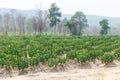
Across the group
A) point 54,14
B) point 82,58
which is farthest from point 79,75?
point 54,14

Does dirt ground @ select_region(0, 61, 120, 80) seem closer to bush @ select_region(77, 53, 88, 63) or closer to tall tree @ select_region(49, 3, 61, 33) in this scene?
bush @ select_region(77, 53, 88, 63)

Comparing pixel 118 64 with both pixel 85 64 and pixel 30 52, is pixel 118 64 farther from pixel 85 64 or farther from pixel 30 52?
pixel 30 52

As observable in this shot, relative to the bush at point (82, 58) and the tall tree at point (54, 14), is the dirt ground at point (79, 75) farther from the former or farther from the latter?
the tall tree at point (54, 14)

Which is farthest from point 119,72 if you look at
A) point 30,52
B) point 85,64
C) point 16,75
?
point 30,52

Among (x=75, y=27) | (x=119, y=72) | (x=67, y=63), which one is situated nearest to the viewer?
(x=119, y=72)

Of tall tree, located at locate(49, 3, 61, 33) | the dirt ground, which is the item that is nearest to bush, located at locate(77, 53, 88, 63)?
the dirt ground

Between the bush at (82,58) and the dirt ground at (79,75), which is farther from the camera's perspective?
the bush at (82,58)

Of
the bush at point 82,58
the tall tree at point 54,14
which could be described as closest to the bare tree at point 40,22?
Answer: the tall tree at point 54,14

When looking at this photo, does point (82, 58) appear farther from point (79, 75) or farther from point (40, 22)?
point (40, 22)

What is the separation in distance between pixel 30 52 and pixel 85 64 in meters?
3.16

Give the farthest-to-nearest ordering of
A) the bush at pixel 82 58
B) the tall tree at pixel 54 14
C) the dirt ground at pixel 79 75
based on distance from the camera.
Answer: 1. the tall tree at pixel 54 14
2. the bush at pixel 82 58
3. the dirt ground at pixel 79 75

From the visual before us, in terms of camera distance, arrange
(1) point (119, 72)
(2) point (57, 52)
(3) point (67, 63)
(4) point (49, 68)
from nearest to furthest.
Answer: (1) point (119, 72) < (4) point (49, 68) < (3) point (67, 63) < (2) point (57, 52)

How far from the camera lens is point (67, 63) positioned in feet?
50.5

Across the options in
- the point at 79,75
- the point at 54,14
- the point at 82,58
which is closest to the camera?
the point at 79,75
